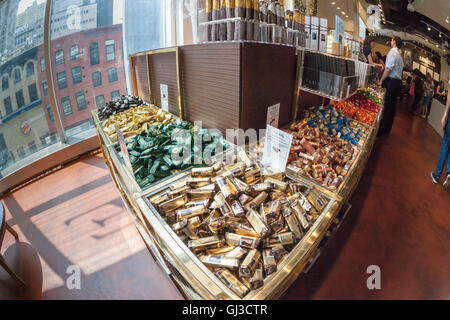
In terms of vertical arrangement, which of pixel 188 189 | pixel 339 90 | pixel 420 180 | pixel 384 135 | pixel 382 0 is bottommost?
pixel 420 180

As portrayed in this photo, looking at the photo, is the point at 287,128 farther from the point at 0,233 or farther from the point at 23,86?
the point at 23,86

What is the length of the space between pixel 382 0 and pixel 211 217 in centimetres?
960

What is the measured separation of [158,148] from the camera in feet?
5.65

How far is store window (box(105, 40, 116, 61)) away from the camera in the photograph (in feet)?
15.0

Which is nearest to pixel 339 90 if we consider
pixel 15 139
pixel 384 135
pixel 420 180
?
pixel 420 180

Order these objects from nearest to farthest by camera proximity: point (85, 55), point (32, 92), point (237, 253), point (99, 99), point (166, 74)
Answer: point (237, 253) → point (166, 74) → point (32, 92) → point (85, 55) → point (99, 99)

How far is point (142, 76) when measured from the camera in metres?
3.12

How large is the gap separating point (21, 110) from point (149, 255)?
3581 millimetres

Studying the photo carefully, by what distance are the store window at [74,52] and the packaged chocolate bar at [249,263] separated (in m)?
5.01

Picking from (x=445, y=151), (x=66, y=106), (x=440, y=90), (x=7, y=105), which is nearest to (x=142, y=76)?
(x=66, y=106)

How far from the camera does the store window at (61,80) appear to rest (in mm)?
3914

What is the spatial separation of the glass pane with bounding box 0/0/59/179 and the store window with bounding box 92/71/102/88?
110 cm

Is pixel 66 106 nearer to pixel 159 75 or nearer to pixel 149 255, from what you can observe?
pixel 159 75

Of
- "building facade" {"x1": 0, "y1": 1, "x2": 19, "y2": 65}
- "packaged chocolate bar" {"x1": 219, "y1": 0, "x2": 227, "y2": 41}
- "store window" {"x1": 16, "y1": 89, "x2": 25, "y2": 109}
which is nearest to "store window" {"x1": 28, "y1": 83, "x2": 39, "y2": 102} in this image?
"store window" {"x1": 16, "y1": 89, "x2": 25, "y2": 109}
